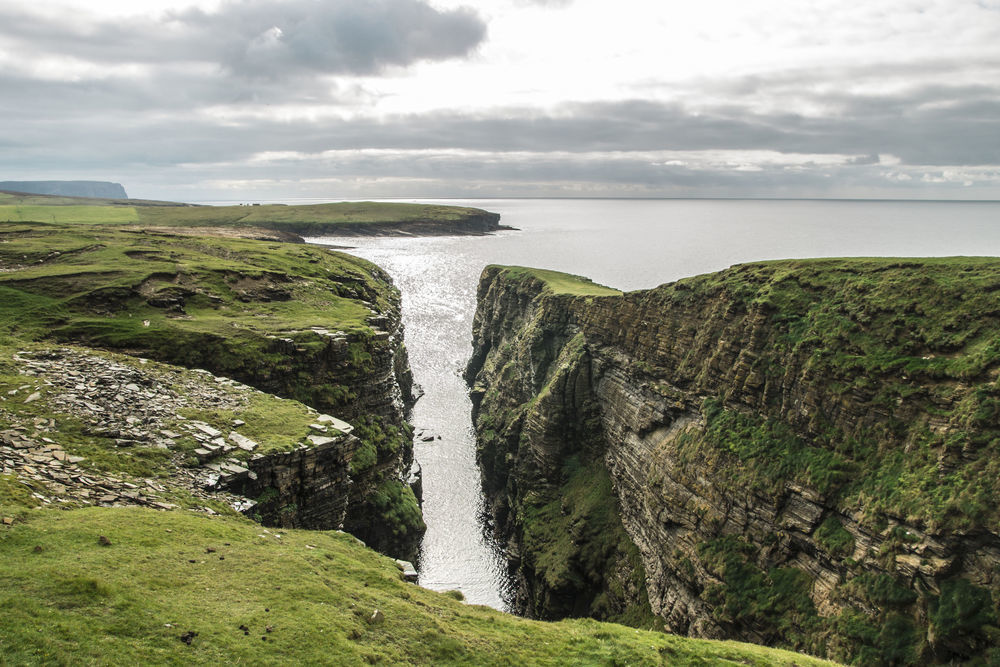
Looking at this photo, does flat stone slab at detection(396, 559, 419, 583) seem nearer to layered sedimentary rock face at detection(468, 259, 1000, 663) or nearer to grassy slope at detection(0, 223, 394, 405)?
grassy slope at detection(0, 223, 394, 405)

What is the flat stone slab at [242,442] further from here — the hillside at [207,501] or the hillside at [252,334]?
the hillside at [252,334]

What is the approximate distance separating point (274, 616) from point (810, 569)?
28.4 meters

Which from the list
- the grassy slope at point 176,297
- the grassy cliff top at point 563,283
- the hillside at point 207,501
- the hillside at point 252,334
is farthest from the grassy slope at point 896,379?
the grassy slope at point 176,297

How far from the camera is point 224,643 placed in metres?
14.2

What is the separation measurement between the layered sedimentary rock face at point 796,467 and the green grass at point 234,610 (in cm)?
692

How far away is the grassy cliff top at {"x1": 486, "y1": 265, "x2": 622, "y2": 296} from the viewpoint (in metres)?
74.2

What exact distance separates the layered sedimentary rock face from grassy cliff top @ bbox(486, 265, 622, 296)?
16521mm

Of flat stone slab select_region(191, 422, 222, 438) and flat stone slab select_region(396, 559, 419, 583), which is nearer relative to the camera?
flat stone slab select_region(396, 559, 419, 583)

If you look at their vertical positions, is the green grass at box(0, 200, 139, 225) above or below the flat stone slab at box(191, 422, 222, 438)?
above

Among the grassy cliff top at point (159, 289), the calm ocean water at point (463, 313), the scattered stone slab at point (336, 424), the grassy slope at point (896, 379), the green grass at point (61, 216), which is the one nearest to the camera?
the grassy slope at point (896, 379)

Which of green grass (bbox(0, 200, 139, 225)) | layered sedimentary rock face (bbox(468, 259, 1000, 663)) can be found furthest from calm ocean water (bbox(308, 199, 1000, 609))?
green grass (bbox(0, 200, 139, 225))

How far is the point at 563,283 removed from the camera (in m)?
84.9

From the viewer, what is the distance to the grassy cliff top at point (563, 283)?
2921 inches

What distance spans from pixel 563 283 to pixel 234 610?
73.2 metres
